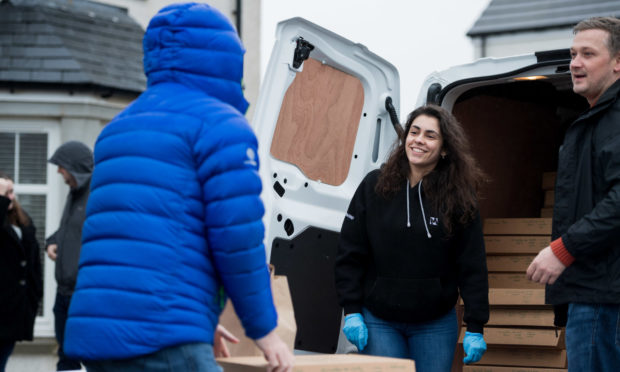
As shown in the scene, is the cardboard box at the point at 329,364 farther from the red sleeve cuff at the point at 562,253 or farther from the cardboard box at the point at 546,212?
the cardboard box at the point at 546,212

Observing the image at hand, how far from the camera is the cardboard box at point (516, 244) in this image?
5.74 meters

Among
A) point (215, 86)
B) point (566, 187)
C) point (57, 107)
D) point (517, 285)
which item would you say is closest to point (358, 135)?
point (566, 187)

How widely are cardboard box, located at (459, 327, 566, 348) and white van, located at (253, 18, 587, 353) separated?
51.9 inches

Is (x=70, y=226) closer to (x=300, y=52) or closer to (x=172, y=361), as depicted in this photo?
(x=300, y=52)

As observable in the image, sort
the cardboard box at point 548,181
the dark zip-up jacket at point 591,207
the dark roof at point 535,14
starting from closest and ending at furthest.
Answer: the dark zip-up jacket at point 591,207
the cardboard box at point 548,181
the dark roof at point 535,14

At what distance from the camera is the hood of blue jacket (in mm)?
2441

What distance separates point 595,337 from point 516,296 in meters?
2.03

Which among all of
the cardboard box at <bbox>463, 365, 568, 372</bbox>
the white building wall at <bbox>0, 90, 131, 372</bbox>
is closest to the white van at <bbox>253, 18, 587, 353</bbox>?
the cardboard box at <bbox>463, 365, 568, 372</bbox>

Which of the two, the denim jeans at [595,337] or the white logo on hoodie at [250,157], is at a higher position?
the white logo on hoodie at [250,157]

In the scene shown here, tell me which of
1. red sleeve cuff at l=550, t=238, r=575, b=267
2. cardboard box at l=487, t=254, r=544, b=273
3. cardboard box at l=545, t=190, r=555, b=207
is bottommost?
cardboard box at l=487, t=254, r=544, b=273

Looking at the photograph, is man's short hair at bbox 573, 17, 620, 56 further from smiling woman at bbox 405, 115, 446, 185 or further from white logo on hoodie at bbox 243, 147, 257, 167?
white logo on hoodie at bbox 243, 147, 257, 167

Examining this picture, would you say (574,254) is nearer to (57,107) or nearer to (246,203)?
(246,203)

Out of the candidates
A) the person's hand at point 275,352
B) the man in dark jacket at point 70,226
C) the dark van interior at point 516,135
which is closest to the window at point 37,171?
the man in dark jacket at point 70,226

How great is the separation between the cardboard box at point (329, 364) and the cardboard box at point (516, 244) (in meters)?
2.96
